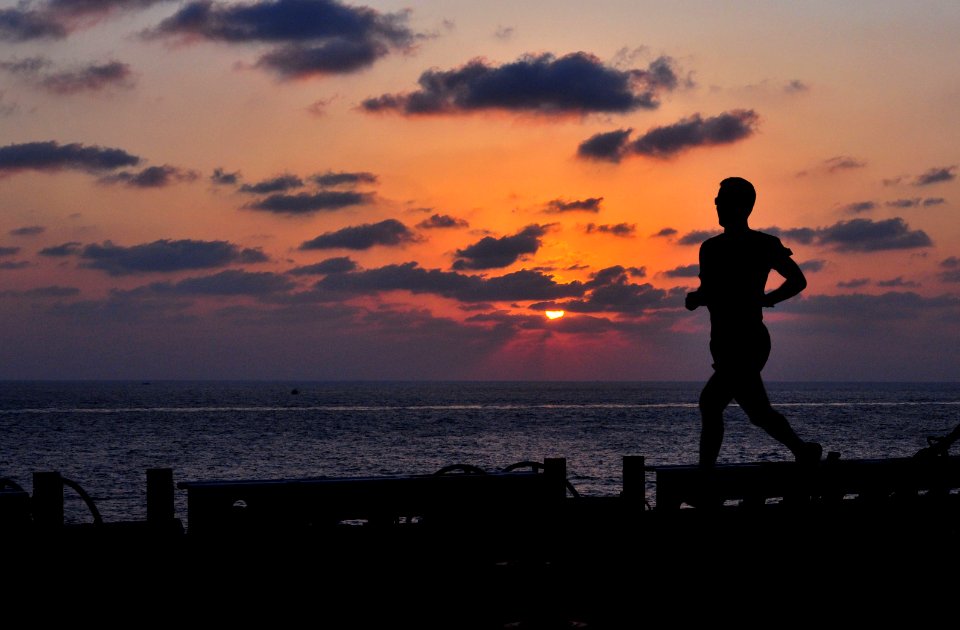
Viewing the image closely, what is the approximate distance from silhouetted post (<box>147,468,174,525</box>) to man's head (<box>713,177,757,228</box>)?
16.3 ft

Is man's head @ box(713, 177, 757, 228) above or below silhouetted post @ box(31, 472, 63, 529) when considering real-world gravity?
above

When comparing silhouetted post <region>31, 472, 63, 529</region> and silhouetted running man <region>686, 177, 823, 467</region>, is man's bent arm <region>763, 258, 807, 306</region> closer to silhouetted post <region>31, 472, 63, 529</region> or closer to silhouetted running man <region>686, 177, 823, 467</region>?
silhouetted running man <region>686, 177, 823, 467</region>

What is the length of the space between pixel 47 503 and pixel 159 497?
0.79 m

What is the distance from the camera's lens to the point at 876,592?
6922mm

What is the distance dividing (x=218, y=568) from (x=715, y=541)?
13.3 ft

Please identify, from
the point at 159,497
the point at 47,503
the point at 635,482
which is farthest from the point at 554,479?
the point at 47,503

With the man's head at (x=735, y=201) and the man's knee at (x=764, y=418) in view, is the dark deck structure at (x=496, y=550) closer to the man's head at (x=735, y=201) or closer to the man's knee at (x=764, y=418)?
the man's knee at (x=764, y=418)

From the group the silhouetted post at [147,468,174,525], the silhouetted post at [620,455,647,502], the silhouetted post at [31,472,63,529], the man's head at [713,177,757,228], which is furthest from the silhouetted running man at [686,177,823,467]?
the silhouetted post at [31,472,63,529]

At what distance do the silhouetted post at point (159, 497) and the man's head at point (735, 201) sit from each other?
4.96m

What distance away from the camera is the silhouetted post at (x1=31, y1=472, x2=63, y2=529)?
25.6ft

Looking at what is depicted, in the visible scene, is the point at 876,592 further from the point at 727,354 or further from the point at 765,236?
the point at 765,236

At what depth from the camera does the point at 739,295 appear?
8953 mm

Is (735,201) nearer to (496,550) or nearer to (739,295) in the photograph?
(739,295)

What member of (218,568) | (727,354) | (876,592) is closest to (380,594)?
(218,568)
